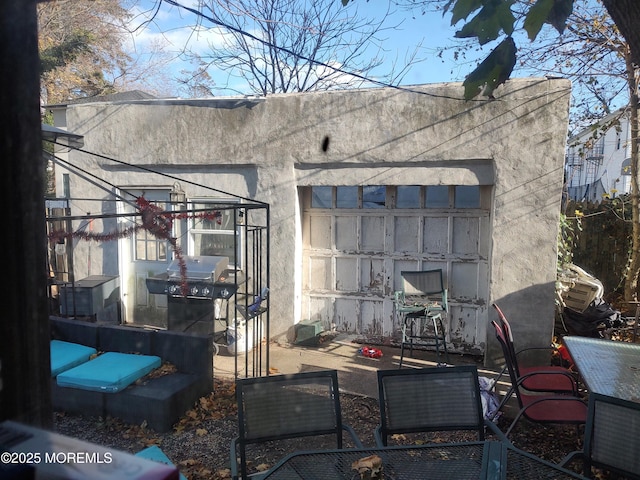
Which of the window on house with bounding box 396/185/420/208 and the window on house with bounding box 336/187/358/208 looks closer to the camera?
the window on house with bounding box 396/185/420/208

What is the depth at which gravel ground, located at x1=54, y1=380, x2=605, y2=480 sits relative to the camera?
4.00 metres

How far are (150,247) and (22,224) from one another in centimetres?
748

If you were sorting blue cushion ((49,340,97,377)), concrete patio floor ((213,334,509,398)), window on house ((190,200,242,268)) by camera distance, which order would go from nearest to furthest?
blue cushion ((49,340,97,377))
concrete patio floor ((213,334,509,398))
window on house ((190,200,242,268))

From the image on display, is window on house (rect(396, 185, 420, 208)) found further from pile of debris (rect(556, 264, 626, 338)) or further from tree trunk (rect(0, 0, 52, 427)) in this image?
tree trunk (rect(0, 0, 52, 427))

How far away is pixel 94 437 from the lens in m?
4.40

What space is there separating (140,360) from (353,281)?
3313 mm

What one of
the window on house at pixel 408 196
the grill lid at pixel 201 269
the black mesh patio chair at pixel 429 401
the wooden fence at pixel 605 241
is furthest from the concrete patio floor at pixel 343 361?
the wooden fence at pixel 605 241

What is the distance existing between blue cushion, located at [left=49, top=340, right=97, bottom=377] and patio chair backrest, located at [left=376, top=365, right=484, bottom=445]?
3438mm

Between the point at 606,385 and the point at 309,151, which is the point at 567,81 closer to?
the point at 309,151

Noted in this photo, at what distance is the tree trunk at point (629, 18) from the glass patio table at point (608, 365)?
213cm

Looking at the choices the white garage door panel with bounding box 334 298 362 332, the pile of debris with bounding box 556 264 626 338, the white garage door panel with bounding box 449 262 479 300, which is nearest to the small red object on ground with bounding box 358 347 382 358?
the white garage door panel with bounding box 334 298 362 332

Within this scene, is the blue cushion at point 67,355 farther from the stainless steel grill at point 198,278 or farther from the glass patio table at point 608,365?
the glass patio table at point 608,365

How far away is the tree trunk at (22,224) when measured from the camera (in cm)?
86

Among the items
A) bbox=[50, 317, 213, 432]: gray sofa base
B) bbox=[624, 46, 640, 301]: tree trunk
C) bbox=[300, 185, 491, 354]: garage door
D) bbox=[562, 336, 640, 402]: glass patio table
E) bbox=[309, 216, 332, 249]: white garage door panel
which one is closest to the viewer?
bbox=[562, 336, 640, 402]: glass patio table
